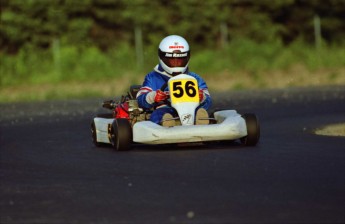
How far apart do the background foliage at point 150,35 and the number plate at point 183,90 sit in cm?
2252

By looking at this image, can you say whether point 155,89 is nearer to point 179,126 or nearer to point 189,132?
point 179,126

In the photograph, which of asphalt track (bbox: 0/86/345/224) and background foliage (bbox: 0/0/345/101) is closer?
asphalt track (bbox: 0/86/345/224)

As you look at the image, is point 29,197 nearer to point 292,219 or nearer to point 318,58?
point 292,219

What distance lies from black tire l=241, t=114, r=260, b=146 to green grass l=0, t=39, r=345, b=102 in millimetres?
20862

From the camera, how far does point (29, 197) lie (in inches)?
388

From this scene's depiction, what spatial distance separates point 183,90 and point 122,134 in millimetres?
914

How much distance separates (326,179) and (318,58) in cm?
2756

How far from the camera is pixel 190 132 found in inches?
522

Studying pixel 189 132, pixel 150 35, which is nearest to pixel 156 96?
pixel 189 132

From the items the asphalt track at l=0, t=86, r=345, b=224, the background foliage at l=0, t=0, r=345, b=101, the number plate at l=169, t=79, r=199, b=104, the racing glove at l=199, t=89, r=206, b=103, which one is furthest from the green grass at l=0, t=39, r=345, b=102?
the number plate at l=169, t=79, r=199, b=104

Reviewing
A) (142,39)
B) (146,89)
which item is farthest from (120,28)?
(146,89)

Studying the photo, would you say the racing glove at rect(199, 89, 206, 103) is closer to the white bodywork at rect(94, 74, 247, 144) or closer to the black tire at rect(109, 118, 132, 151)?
the white bodywork at rect(94, 74, 247, 144)

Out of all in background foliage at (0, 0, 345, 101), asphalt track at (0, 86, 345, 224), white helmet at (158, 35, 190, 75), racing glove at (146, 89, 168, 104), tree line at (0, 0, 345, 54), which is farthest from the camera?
tree line at (0, 0, 345, 54)

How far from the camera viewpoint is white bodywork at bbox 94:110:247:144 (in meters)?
13.3
